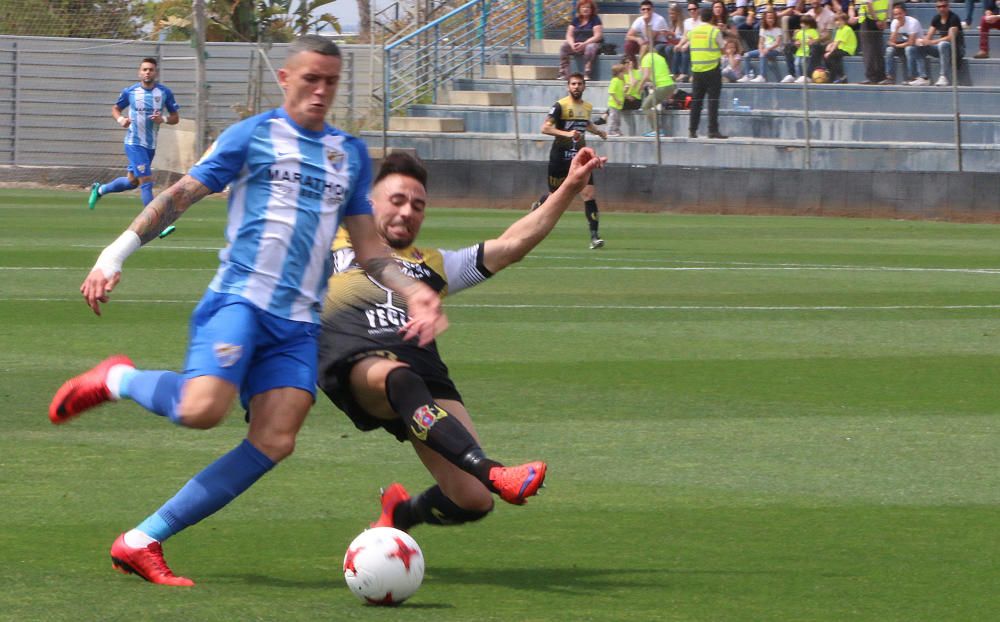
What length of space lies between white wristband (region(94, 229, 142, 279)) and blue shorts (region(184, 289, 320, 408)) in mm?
293

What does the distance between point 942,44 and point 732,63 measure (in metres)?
3.88

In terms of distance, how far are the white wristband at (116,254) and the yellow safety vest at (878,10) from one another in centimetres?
2728

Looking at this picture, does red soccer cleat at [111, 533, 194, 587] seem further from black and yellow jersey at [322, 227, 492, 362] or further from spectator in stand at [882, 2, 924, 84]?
spectator in stand at [882, 2, 924, 84]

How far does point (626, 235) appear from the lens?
2270 centimetres

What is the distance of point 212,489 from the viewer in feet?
17.8

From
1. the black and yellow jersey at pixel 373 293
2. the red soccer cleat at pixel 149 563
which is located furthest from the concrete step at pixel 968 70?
the red soccer cleat at pixel 149 563

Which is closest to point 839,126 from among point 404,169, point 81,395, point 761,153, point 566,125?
point 761,153

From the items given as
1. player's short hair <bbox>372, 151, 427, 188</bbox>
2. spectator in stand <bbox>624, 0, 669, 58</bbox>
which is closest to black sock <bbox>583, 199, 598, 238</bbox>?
spectator in stand <bbox>624, 0, 669, 58</bbox>

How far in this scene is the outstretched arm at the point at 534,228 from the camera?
20.7 ft

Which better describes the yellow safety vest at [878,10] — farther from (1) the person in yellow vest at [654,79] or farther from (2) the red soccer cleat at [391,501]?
(2) the red soccer cleat at [391,501]

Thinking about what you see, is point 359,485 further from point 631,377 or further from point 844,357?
point 844,357

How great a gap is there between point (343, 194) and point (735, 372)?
17.2 feet

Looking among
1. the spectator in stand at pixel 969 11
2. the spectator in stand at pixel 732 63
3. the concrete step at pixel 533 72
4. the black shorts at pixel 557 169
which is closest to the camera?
the black shorts at pixel 557 169

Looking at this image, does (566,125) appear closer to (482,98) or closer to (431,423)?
(482,98)
